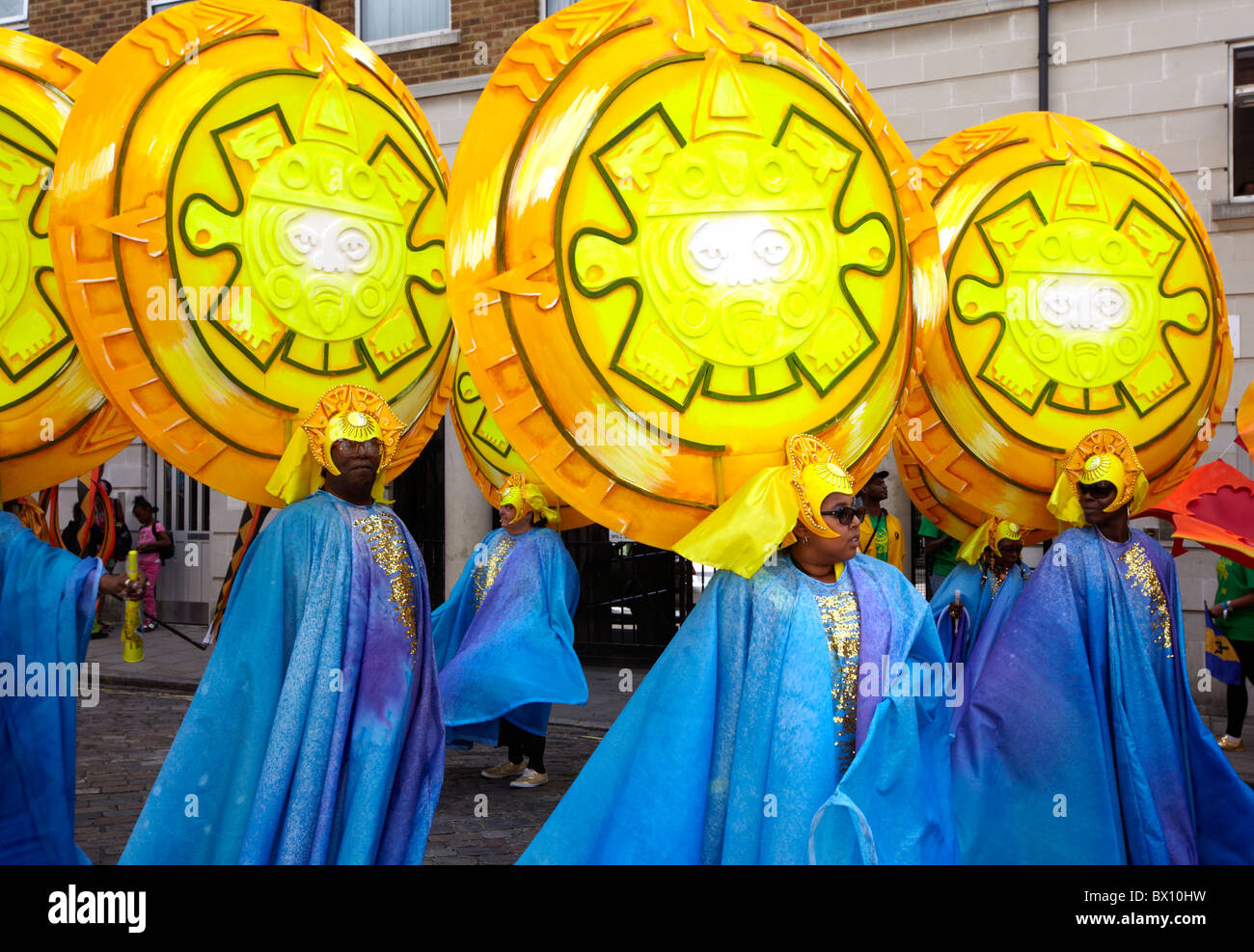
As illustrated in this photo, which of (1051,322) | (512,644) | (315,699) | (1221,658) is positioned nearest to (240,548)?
(315,699)

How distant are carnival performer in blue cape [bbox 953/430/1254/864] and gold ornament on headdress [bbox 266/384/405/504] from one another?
8.47 feet

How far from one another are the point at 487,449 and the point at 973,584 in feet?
9.96

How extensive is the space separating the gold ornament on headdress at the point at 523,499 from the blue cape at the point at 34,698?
3.00m

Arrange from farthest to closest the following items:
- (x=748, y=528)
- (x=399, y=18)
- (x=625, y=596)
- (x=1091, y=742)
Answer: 1. (x=399, y=18)
2. (x=625, y=596)
3. (x=1091, y=742)
4. (x=748, y=528)

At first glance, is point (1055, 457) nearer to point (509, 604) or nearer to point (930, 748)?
point (930, 748)

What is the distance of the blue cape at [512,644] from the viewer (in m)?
6.50

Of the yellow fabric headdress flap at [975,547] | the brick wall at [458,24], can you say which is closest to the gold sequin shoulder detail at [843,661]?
the yellow fabric headdress flap at [975,547]

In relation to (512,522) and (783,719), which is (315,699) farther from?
(512,522)

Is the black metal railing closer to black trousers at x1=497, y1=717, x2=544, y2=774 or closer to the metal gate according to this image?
A: black trousers at x1=497, y1=717, x2=544, y2=774

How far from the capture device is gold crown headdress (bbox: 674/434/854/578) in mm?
3193

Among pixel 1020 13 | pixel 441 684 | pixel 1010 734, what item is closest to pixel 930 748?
pixel 1010 734

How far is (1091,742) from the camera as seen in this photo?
4.46 m

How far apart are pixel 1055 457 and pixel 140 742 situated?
613cm

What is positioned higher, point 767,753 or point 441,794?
point 767,753
